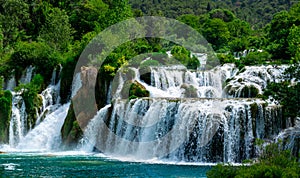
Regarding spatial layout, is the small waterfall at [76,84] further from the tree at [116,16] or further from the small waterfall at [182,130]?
the tree at [116,16]

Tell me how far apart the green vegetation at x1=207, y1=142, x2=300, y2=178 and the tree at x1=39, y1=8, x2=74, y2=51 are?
27.5 m

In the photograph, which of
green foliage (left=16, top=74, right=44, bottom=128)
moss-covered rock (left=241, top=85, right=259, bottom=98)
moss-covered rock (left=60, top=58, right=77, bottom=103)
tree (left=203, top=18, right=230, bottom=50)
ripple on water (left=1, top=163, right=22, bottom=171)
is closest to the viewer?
ripple on water (left=1, top=163, right=22, bottom=171)

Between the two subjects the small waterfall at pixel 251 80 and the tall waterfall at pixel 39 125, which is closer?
the small waterfall at pixel 251 80

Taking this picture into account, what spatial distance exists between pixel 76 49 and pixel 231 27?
2793 centimetres

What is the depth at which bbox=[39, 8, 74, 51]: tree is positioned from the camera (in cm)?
3778

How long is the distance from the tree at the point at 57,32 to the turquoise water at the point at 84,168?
1652cm

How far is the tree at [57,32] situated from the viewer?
37.8 meters

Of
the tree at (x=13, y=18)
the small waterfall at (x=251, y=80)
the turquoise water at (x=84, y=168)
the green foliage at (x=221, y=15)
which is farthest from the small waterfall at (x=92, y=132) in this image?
the green foliage at (x=221, y=15)

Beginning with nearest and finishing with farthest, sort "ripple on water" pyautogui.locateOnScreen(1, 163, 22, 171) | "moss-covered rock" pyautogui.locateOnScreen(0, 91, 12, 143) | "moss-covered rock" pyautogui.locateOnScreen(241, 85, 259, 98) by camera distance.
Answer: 1. "ripple on water" pyautogui.locateOnScreen(1, 163, 22, 171)
2. "moss-covered rock" pyautogui.locateOnScreen(241, 85, 259, 98)
3. "moss-covered rock" pyautogui.locateOnScreen(0, 91, 12, 143)

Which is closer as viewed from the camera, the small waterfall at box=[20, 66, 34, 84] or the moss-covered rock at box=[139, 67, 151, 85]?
the moss-covered rock at box=[139, 67, 151, 85]

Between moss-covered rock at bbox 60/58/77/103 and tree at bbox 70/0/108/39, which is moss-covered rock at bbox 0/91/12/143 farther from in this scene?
tree at bbox 70/0/108/39

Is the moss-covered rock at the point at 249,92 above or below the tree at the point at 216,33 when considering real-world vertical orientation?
below

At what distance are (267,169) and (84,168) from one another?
1004 centimetres

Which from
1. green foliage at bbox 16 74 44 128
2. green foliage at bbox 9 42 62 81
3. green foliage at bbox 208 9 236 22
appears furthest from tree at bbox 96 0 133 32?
green foliage at bbox 208 9 236 22
